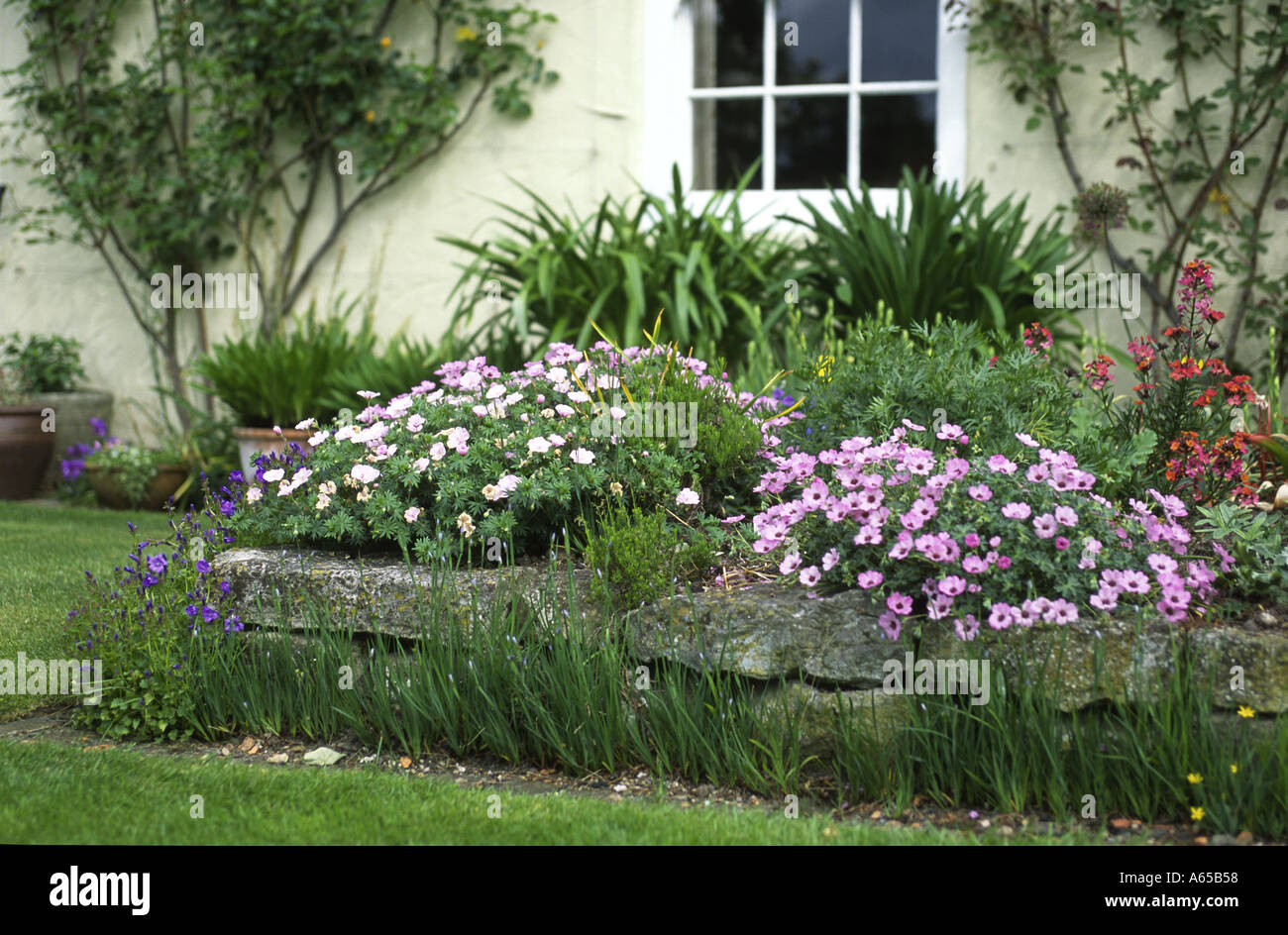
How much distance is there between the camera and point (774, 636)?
252cm

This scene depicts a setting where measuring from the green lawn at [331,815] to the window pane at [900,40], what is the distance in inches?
180

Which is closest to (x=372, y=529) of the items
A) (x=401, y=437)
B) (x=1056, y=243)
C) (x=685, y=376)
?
(x=401, y=437)

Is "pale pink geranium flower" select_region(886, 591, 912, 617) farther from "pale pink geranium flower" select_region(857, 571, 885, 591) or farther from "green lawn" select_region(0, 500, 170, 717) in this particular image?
"green lawn" select_region(0, 500, 170, 717)

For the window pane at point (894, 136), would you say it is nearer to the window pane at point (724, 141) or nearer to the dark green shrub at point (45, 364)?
the window pane at point (724, 141)

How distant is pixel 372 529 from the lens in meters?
3.02

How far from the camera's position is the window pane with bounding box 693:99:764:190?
605 cm

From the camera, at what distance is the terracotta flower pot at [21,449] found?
21.5 ft

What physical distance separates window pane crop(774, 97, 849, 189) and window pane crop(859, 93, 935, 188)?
0.11 metres

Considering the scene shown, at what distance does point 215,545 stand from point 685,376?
1.48 metres

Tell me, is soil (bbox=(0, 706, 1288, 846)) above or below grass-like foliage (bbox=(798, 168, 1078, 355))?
below

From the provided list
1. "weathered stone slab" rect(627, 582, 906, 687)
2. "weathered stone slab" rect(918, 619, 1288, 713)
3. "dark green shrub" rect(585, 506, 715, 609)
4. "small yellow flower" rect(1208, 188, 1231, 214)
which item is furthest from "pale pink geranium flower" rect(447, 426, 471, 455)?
"small yellow flower" rect(1208, 188, 1231, 214)

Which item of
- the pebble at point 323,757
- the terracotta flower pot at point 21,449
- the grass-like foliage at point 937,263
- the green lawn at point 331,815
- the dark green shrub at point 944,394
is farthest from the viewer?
the terracotta flower pot at point 21,449

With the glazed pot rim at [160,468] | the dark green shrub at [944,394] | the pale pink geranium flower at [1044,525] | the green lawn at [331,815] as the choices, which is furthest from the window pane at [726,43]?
the green lawn at [331,815]

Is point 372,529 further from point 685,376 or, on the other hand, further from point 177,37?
point 177,37
